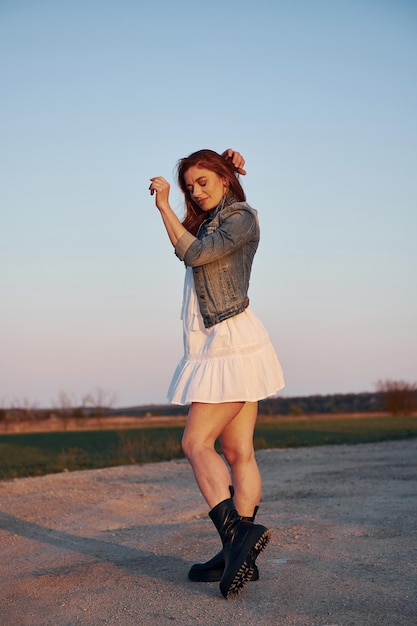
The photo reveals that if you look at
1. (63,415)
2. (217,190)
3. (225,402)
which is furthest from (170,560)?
(63,415)

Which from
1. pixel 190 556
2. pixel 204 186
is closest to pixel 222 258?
pixel 204 186

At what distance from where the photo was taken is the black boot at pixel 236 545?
3.54m

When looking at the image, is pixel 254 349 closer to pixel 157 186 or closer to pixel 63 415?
pixel 157 186

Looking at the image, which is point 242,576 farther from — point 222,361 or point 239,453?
point 222,361

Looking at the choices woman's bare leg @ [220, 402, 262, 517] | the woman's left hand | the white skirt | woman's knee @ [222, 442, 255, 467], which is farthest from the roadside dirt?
the woman's left hand

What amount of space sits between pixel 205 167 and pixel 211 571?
204 centimetres

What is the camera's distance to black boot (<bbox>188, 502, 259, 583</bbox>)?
12.8 ft

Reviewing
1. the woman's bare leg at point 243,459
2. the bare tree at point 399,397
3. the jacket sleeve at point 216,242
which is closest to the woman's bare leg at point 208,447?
the woman's bare leg at point 243,459

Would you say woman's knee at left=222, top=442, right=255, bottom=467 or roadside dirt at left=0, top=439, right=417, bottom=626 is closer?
roadside dirt at left=0, top=439, right=417, bottom=626

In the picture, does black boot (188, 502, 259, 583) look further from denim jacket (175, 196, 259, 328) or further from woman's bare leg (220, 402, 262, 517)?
denim jacket (175, 196, 259, 328)

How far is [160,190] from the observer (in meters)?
3.83

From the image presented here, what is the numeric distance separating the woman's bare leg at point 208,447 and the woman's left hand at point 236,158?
1268 millimetres

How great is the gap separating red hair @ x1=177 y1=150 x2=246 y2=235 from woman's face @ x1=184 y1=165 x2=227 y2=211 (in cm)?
2

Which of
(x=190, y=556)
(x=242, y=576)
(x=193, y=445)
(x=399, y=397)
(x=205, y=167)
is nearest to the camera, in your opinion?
(x=242, y=576)
